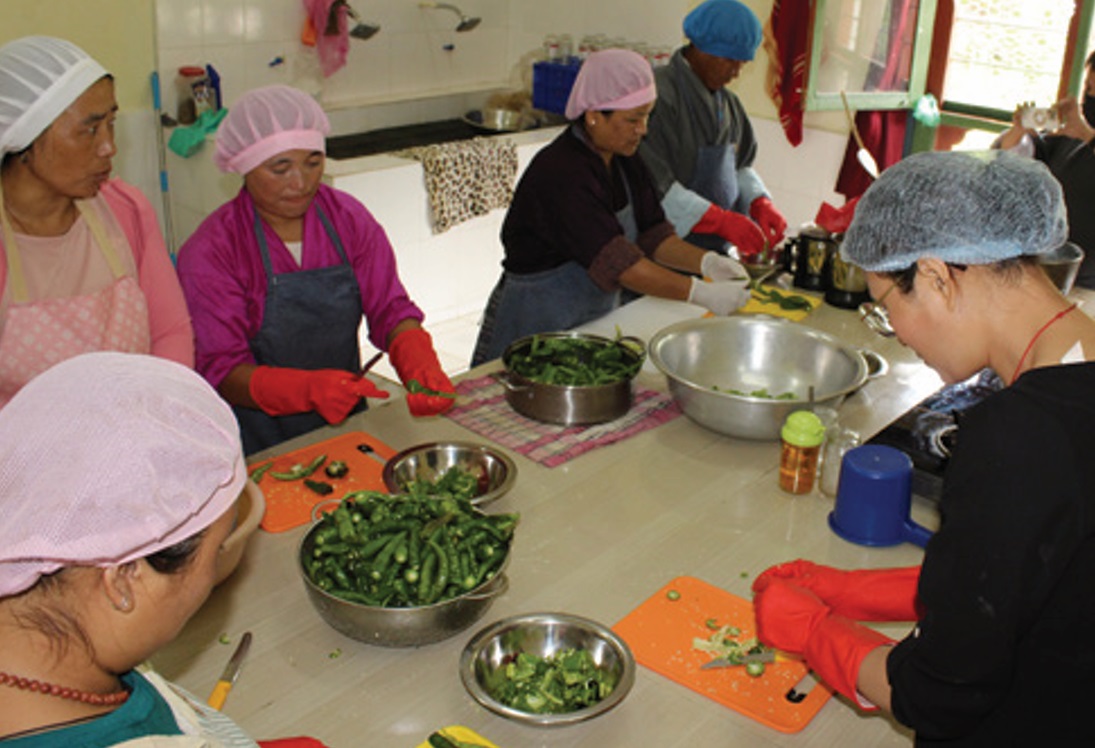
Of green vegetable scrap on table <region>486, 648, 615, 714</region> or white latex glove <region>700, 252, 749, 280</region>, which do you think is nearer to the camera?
green vegetable scrap on table <region>486, 648, 615, 714</region>

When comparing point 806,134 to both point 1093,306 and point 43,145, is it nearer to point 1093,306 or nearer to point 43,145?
point 1093,306

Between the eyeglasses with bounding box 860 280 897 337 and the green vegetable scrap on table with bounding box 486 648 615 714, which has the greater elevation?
the eyeglasses with bounding box 860 280 897 337

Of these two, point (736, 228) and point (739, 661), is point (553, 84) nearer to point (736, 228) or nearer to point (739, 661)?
point (736, 228)

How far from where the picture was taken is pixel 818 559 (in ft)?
7.75

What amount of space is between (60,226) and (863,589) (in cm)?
215

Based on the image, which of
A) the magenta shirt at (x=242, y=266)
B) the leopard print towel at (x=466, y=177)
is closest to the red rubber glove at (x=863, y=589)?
the magenta shirt at (x=242, y=266)

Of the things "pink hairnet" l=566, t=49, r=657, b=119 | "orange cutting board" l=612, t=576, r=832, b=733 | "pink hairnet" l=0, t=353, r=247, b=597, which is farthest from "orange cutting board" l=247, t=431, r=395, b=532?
"pink hairnet" l=566, t=49, r=657, b=119

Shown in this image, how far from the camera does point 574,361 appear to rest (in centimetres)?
310

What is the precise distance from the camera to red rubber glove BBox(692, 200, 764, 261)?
448 cm

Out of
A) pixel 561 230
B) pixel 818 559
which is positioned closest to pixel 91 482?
pixel 818 559

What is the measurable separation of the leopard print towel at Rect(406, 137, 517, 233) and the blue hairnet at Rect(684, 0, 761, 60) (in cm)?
209

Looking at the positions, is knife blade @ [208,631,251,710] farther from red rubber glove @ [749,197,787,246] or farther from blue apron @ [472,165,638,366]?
red rubber glove @ [749,197,787,246]

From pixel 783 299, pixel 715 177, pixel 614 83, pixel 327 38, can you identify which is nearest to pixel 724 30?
pixel 715 177

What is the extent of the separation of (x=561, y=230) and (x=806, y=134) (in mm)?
3446
